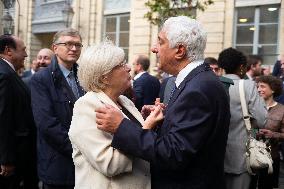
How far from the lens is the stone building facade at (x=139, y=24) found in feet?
42.2

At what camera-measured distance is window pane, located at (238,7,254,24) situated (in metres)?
13.3

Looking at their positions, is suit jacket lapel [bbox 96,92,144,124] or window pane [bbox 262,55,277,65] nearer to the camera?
suit jacket lapel [bbox 96,92,144,124]

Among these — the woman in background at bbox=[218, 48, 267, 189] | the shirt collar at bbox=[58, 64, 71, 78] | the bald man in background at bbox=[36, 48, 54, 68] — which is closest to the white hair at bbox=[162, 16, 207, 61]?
the woman in background at bbox=[218, 48, 267, 189]

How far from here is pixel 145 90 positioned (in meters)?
6.77

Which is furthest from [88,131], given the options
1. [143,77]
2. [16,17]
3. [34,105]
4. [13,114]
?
[16,17]

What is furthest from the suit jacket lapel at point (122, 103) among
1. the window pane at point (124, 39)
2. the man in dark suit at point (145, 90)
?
the window pane at point (124, 39)

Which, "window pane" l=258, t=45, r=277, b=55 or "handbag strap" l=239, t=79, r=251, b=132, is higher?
"window pane" l=258, t=45, r=277, b=55

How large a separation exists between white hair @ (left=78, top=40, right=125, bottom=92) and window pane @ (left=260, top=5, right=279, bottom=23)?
1111cm

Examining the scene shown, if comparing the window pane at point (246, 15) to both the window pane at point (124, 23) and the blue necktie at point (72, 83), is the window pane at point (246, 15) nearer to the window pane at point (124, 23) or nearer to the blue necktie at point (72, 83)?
the window pane at point (124, 23)

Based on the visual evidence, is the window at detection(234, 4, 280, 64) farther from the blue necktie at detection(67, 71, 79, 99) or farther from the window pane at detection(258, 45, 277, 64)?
the blue necktie at detection(67, 71, 79, 99)

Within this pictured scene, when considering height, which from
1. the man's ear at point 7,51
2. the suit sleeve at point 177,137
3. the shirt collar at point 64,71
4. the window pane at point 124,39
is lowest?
the suit sleeve at point 177,137

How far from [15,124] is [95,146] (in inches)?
87.9

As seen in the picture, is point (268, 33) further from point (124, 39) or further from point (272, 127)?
point (272, 127)

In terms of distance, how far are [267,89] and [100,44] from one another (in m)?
3.36
